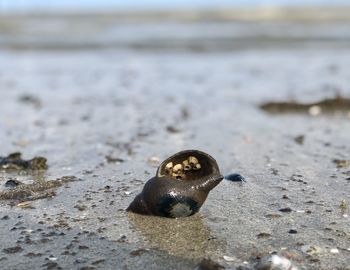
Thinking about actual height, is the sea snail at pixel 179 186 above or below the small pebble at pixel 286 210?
above

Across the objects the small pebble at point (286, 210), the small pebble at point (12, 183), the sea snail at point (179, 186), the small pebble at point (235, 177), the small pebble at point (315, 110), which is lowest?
the small pebble at point (315, 110)

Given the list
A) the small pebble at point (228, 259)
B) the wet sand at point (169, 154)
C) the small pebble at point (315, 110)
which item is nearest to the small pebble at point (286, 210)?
the wet sand at point (169, 154)

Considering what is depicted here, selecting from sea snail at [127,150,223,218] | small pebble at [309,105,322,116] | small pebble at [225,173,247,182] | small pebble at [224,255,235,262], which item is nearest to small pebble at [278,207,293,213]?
sea snail at [127,150,223,218]

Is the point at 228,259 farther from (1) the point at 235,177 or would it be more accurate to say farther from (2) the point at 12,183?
(2) the point at 12,183

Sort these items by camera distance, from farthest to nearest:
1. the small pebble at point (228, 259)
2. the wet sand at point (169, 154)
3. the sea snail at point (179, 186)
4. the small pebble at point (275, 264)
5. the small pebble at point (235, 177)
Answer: the small pebble at point (235, 177) < the sea snail at point (179, 186) < the wet sand at point (169, 154) < the small pebble at point (228, 259) < the small pebble at point (275, 264)

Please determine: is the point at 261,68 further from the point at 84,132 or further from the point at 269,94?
the point at 84,132

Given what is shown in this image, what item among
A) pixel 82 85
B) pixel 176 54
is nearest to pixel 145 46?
pixel 176 54

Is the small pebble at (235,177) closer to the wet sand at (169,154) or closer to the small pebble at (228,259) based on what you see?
the wet sand at (169,154)
